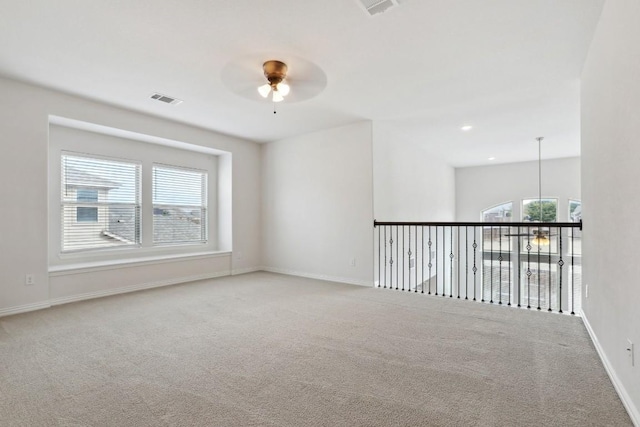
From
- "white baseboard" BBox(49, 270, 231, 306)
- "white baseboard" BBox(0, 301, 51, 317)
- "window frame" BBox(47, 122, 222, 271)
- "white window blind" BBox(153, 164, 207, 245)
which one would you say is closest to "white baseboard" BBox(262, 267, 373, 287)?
"white baseboard" BBox(49, 270, 231, 306)

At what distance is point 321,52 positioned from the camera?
2719mm

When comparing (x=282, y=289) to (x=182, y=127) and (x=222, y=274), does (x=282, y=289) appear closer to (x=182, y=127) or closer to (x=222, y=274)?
(x=222, y=274)

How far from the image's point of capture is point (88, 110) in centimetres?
386

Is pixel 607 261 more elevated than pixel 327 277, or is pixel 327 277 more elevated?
pixel 607 261

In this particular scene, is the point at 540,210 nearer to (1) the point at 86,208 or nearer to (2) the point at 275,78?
(2) the point at 275,78

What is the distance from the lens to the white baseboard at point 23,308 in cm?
330

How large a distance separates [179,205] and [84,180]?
4.59ft

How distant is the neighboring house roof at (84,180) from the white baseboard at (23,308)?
157 centimetres

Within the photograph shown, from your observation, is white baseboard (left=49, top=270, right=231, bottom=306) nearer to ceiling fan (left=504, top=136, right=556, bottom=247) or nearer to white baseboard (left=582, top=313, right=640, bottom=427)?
ceiling fan (left=504, top=136, right=556, bottom=247)

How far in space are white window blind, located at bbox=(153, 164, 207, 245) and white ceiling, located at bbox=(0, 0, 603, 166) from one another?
3.99ft

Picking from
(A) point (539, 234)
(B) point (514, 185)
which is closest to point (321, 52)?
(A) point (539, 234)

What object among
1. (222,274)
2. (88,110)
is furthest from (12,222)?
(222,274)

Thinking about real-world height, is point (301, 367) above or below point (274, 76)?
below

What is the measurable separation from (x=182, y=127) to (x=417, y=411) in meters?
4.79
